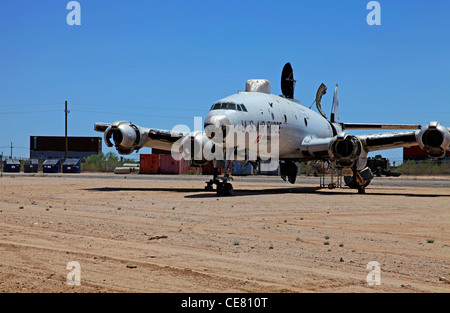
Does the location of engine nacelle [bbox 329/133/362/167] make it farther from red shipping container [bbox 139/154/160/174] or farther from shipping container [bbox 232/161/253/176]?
red shipping container [bbox 139/154/160/174]

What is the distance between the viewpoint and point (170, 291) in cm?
589

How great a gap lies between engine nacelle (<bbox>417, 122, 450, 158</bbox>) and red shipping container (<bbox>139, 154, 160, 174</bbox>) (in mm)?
49307

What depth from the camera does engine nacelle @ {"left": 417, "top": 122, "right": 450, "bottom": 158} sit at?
2380 cm

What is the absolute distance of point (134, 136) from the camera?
27250 mm

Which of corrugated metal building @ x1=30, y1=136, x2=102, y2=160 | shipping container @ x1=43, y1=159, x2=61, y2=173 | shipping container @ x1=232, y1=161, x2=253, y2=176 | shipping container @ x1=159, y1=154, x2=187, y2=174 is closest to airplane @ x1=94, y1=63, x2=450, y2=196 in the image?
shipping container @ x1=232, y1=161, x2=253, y2=176

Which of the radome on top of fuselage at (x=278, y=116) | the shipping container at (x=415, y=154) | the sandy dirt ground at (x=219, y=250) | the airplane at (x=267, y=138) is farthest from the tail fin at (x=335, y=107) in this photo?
the shipping container at (x=415, y=154)

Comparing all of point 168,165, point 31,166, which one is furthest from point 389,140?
point 31,166

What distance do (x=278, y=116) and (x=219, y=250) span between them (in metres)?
16.6

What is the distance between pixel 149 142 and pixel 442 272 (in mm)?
22652

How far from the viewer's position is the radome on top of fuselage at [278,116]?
71.8 ft

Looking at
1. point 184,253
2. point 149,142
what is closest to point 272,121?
point 149,142

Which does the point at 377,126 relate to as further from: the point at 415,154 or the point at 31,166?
the point at 415,154

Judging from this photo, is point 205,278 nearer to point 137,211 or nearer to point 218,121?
point 137,211

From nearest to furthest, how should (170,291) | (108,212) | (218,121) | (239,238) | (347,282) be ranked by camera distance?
1. (170,291)
2. (347,282)
3. (239,238)
4. (108,212)
5. (218,121)
